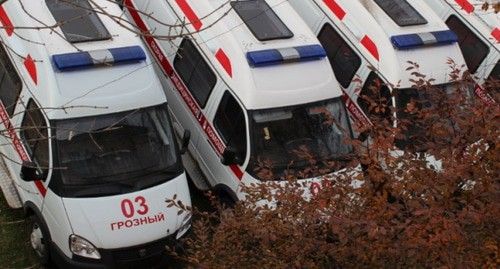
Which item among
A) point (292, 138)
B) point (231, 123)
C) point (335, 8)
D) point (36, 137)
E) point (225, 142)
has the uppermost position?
point (36, 137)

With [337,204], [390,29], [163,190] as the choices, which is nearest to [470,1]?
[390,29]

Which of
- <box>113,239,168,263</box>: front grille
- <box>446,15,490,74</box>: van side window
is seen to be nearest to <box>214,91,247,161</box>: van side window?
<box>113,239,168,263</box>: front grille

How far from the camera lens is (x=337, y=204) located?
5.90 m

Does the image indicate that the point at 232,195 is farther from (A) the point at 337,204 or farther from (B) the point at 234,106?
(A) the point at 337,204

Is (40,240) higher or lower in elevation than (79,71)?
lower

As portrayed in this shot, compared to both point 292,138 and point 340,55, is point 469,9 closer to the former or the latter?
point 340,55

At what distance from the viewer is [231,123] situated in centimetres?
912

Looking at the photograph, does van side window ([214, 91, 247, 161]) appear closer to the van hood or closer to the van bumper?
the van hood

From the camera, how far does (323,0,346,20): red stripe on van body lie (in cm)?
1070

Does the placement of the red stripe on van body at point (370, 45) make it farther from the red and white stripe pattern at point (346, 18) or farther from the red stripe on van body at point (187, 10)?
the red stripe on van body at point (187, 10)

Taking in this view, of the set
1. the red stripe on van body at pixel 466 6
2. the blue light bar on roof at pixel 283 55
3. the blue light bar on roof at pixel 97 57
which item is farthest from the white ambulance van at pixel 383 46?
the blue light bar on roof at pixel 97 57

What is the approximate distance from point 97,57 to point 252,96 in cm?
188

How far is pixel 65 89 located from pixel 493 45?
6.53 m

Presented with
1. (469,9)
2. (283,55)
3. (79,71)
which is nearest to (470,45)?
(469,9)
